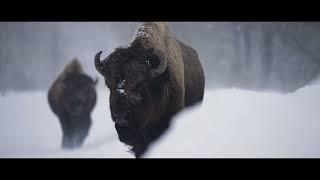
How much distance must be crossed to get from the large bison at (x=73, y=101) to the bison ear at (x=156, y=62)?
4.71 m

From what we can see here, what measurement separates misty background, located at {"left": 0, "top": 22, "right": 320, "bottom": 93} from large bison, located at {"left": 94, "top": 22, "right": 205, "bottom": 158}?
54 cm

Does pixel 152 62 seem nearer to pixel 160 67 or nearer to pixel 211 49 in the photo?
pixel 160 67

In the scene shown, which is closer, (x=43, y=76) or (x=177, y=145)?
(x=177, y=145)

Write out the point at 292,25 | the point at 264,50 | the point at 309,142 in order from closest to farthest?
1. the point at 309,142
2. the point at 292,25
3. the point at 264,50

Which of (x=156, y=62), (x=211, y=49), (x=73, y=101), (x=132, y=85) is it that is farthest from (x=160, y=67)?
(x=211, y=49)

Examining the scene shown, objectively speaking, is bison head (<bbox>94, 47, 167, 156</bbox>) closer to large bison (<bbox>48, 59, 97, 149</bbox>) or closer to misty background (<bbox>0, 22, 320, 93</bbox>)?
misty background (<bbox>0, 22, 320, 93</bbox>)

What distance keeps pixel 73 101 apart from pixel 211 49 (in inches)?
240

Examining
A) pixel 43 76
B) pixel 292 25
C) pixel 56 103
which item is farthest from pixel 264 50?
pixel 43 76

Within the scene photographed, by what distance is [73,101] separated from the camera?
935 cm

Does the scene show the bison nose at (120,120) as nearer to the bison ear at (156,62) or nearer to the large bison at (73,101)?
the bison ear at (156,62)

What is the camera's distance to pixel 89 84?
957 centimetres
